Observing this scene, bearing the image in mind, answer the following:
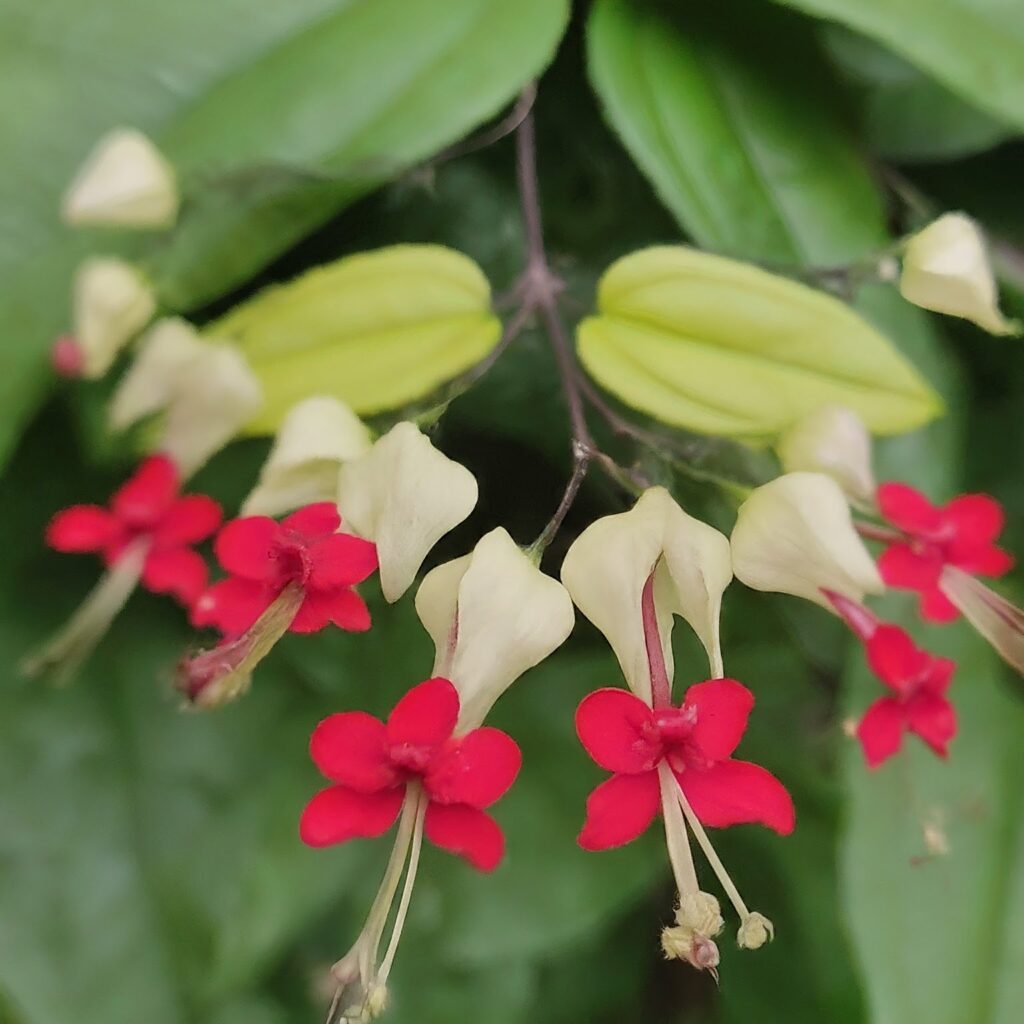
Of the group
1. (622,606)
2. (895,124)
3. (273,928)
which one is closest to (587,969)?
(273,928)

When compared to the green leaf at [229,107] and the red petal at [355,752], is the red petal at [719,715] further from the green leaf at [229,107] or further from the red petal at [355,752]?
the green leaf at [229,107]

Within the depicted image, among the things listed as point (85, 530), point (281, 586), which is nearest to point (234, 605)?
point (281, 586)

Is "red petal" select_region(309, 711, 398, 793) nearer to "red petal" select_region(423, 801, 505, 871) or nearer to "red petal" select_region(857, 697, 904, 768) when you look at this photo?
"red petal" select_region(423, 801, 505, 871)

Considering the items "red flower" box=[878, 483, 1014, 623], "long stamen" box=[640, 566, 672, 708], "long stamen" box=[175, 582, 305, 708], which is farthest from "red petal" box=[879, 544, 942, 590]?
"long stamen" box=[175, 582, 305, 708]

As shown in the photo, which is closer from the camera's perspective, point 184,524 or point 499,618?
point 499,618

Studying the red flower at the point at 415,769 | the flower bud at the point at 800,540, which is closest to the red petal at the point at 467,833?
the red flower at the point at 415,769

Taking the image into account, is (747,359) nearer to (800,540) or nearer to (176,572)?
(800,540)

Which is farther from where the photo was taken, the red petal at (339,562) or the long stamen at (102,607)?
the long stamen at (102,607)

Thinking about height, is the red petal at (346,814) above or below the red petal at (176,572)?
above
